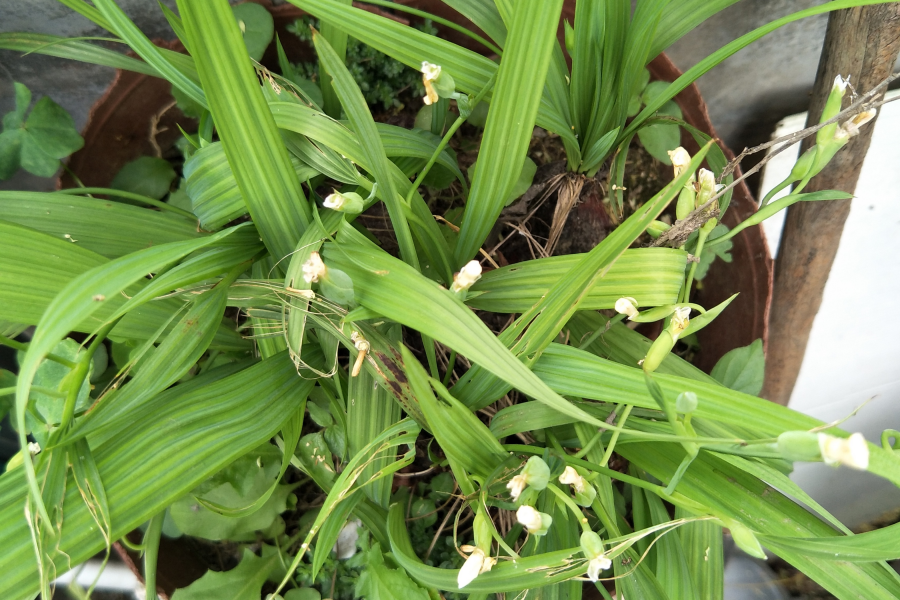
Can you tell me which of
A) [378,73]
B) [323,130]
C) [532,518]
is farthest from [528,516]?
[378,73]

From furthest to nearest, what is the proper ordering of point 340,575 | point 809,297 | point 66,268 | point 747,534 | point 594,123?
point 809,297 → point 340,575 → point 594,123 → point 66,268 → point 747,534

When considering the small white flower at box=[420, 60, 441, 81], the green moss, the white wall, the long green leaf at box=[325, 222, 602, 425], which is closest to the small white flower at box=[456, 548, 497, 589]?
the long green leaf at box=[325, 222, 602, 425]

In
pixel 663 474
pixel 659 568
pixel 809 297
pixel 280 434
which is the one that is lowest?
pixel 280 434

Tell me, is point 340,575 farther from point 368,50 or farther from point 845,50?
point 845,50

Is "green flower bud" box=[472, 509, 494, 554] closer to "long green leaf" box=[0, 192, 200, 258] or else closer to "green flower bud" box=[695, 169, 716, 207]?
"green flower bud" box=[695, 169, 716, 207]

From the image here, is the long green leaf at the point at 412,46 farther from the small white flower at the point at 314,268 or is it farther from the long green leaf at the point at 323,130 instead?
the small white flower at the point at 314,268

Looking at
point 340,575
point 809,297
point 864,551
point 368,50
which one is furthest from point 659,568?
point 368,50
